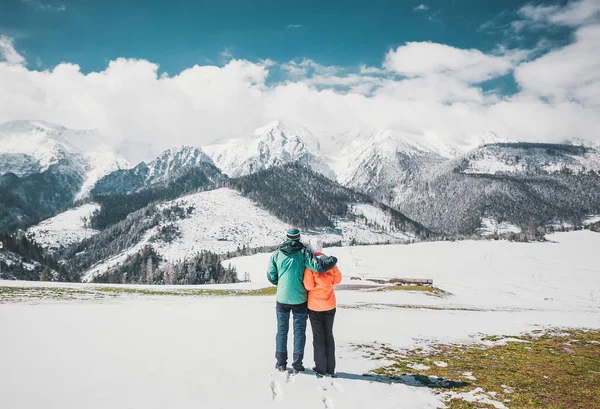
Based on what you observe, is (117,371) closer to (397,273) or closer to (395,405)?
(395,405)

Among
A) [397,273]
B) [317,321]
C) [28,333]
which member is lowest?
[397,273]

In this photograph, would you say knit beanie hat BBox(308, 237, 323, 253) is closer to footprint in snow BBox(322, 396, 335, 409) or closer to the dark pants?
the dark pants

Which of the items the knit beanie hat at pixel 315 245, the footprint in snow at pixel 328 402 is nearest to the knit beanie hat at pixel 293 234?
the knit beanie hat at pixel 315 245

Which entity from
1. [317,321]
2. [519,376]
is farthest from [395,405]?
[519,376]

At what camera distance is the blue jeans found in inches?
398

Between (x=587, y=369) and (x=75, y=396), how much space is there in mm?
14662

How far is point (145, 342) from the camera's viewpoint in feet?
39.8

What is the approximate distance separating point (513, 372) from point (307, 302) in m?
6.78

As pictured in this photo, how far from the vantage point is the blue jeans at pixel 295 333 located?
10109 mm

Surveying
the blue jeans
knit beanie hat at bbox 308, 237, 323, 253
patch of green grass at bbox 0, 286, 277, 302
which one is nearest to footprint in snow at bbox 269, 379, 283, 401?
the blue jeans

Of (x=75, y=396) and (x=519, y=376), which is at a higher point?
(x=75, y=396)

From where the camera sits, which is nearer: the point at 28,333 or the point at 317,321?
the point at 317,321

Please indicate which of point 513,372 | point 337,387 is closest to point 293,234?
point 337,387

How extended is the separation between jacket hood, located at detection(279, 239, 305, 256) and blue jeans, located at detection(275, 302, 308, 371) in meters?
1.52
